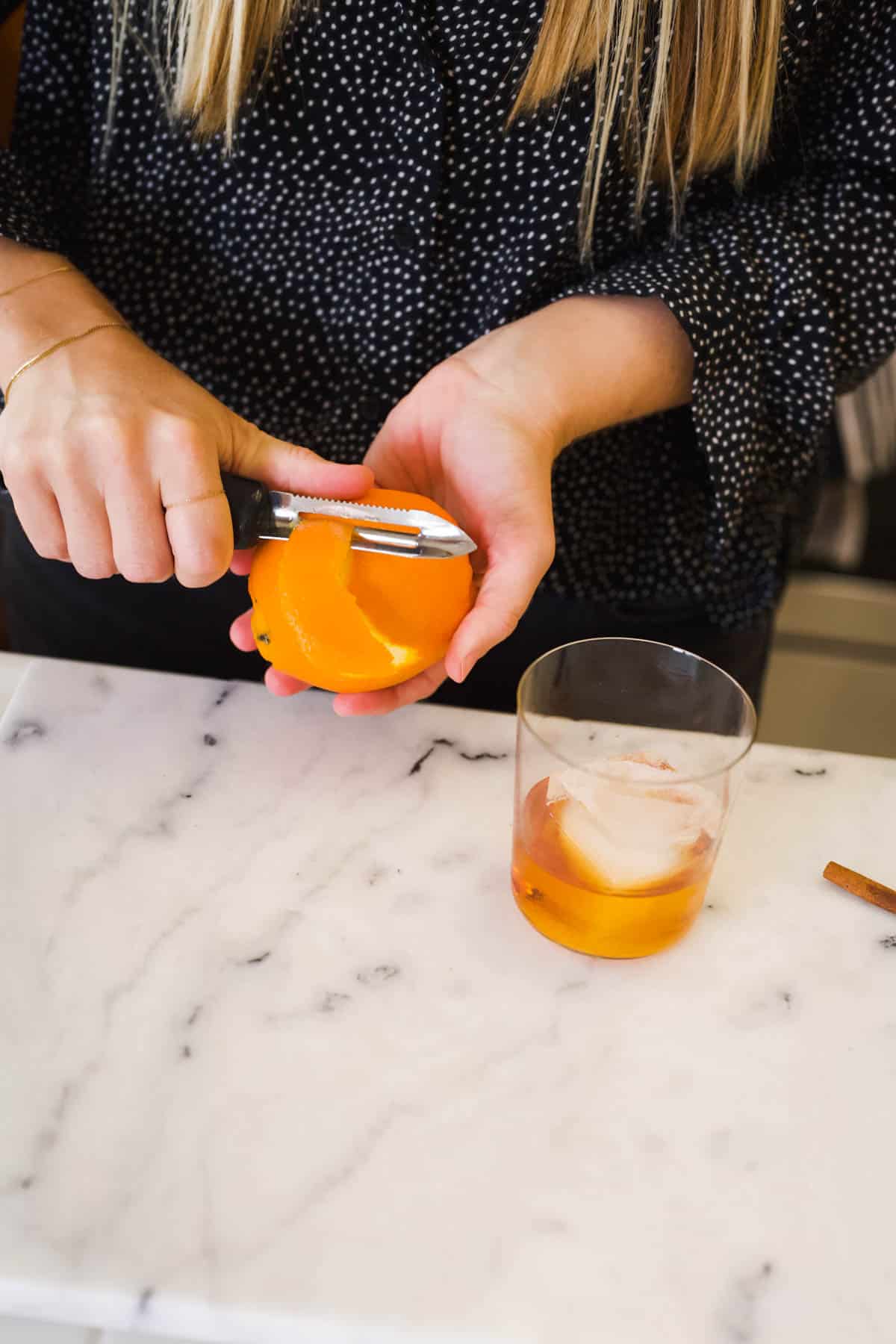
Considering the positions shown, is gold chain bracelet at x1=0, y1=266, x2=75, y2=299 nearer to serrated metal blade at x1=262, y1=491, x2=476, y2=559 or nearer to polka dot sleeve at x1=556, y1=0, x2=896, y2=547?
serrated metal blade at x1=262, y1=491, x2=476, y2=559

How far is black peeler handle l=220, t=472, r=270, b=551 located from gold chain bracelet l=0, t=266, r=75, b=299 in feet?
0.77

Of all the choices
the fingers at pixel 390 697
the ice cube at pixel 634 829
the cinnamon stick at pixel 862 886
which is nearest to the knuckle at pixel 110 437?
the fingers at pixel 390 697

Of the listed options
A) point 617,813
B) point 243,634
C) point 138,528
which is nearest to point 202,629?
point 243,634

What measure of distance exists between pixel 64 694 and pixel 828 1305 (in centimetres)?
58

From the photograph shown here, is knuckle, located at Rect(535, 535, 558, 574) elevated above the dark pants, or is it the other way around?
knuckle, located at Rect(535, 535, 558, 574)

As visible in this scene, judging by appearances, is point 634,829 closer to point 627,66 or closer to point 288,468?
point 288,468

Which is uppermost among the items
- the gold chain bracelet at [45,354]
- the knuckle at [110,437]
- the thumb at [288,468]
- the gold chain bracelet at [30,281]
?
the gold chain bracelet at [30,281]

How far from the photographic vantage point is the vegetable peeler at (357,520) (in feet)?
2.18

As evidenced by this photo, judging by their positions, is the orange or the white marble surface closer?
the white marble surface

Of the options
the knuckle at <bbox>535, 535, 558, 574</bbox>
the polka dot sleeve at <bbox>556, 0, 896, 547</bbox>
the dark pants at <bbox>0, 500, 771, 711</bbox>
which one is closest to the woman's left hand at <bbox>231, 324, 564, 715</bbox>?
the knuckle at <bbox>535, 535, 558, 574</bbox>

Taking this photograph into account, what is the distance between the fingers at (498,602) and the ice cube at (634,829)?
4.2 inches

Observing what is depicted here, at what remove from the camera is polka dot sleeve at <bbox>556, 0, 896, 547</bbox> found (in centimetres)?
82

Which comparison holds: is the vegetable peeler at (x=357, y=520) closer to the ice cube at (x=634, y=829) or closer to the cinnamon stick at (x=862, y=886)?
the ice cube at (x=634, y=829)

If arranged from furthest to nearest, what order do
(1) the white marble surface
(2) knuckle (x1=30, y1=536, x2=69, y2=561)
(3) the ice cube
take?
(2) knuckle (x1=30, y1=536, x2=69, y2=561) → (3) the ice cube → (1) the white marble surface
